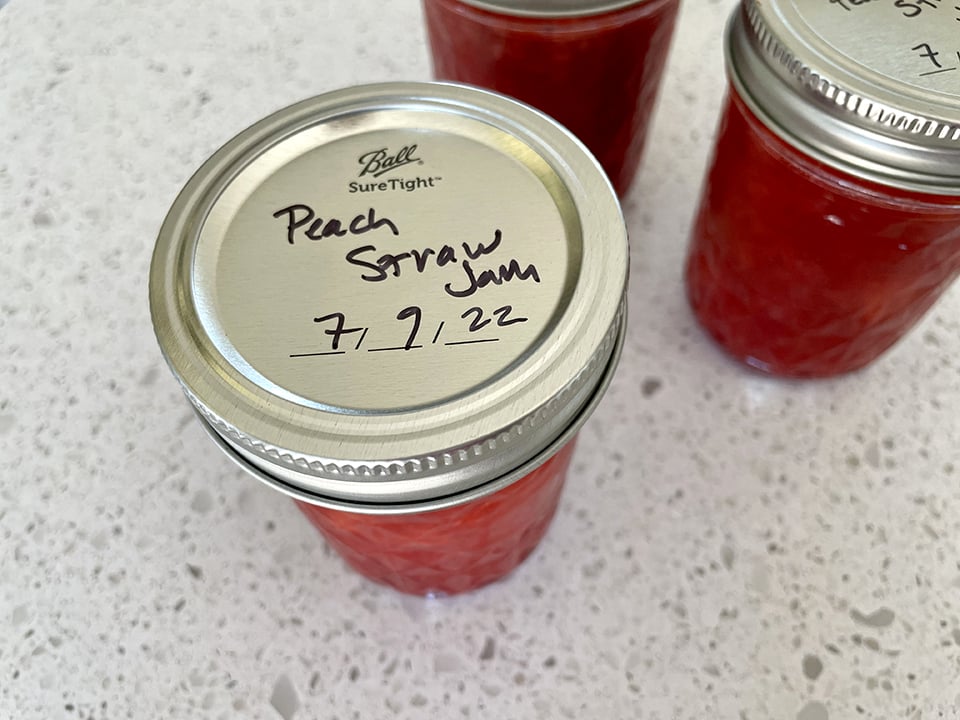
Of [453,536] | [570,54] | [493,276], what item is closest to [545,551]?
[453,536]

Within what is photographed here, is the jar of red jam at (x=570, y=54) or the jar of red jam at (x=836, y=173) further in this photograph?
the jar of red jam at (x=570, y=54)

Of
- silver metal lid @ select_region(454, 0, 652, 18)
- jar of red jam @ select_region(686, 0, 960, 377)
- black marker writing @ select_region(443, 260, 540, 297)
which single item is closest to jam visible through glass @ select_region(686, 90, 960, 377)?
jar of red jam @ select_region(686, 0, 960, 377)

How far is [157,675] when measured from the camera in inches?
24.0

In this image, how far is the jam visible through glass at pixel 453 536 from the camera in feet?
1.64

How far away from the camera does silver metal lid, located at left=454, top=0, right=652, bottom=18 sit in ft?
1.98

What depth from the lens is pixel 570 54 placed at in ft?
2.12

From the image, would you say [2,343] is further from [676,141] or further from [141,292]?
[676,141]

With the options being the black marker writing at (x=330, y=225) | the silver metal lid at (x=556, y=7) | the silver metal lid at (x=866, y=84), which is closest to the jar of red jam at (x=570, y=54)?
the silver metal lid at (x=556, y=7)

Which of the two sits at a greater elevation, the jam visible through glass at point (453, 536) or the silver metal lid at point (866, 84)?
the silver metal lid at point (866, 84)

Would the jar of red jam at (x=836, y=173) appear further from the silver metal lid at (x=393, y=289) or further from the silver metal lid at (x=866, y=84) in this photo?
the silver metal lid at (x=393, y=289)

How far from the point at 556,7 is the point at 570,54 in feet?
0.15

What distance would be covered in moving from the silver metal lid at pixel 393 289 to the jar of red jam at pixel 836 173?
0.16m

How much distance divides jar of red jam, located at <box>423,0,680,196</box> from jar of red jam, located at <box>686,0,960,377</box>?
0.28 ft

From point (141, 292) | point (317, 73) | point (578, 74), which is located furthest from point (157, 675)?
point (317, 73)
